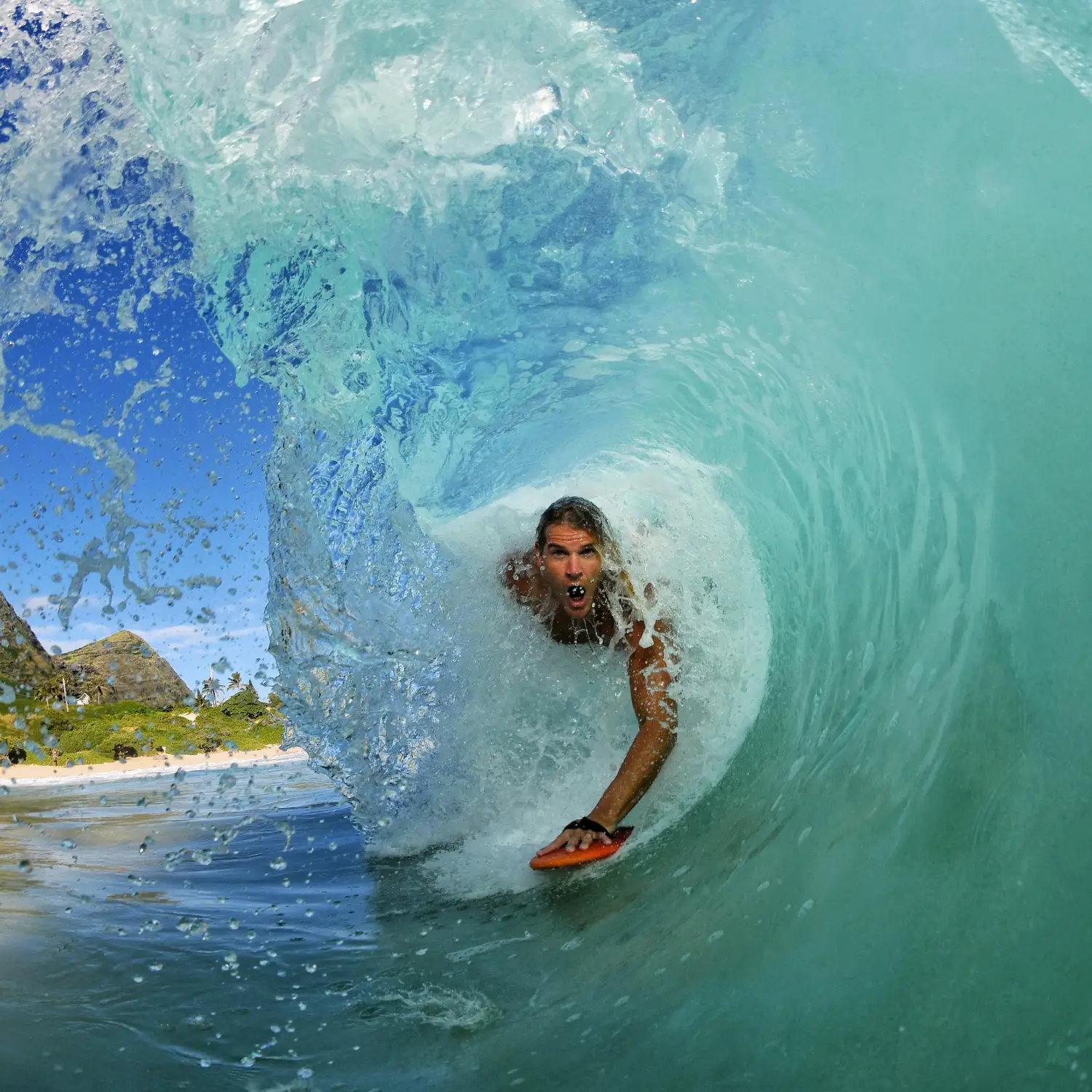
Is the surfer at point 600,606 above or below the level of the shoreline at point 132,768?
below

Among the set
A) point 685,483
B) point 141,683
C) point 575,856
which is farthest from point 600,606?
point 141,683

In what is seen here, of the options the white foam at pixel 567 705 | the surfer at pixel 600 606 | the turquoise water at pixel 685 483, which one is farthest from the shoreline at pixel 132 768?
the surfer at pixel 600 606

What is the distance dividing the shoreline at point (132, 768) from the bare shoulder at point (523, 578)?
6.61 feet

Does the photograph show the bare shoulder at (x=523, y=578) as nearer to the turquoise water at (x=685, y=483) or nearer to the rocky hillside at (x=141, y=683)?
the turquoise water at (x=685, y=483)

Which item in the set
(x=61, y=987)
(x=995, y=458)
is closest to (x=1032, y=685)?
(x=995, y=458)

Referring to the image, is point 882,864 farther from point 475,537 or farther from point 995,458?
point 475,537

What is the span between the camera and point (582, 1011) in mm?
2547

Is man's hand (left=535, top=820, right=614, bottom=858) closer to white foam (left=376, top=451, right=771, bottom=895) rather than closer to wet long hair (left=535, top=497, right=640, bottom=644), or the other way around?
white foam (left=376, top=451, right=771, bottom=895)

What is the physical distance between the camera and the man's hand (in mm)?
3299

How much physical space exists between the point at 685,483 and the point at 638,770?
93.4 inches

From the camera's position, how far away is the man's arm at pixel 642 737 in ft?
11.0

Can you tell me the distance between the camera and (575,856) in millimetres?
3252

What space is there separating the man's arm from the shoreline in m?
2.76

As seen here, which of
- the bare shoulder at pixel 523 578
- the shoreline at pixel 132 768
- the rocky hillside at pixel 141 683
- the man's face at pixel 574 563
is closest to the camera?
the man's face at pixel 574 563
